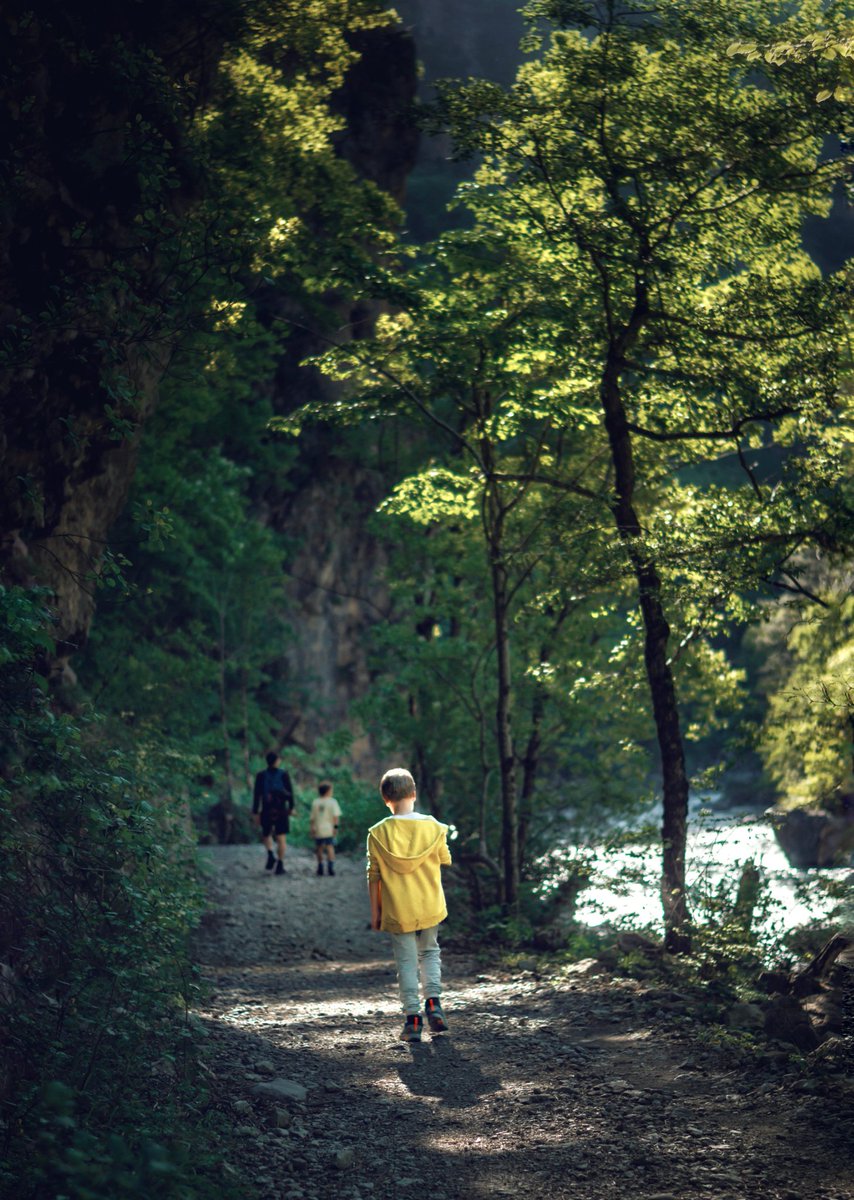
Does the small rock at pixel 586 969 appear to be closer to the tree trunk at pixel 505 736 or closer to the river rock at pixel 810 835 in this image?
the river rock at pixel 810 835

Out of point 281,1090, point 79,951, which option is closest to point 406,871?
point 281,1090

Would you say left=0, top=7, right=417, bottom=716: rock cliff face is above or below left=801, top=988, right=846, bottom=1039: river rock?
above

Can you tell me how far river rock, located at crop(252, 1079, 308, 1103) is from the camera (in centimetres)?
585

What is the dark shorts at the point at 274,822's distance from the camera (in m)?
17.9

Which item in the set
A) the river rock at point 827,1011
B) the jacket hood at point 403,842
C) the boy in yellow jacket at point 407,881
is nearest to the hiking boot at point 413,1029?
the boy in yellow jacket at point 407,881

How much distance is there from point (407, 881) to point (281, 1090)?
58.2 inches

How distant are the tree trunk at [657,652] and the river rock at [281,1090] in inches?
165

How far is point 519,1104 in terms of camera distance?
582 centimetres

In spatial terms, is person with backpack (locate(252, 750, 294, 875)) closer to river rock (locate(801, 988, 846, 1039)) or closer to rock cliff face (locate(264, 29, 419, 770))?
river rock (locate(801, 988, 846, 1039))

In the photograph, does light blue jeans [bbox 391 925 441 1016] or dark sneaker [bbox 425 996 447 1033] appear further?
dark sneaker [bbox 425 996 447 1033]

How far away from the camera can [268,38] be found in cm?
1399

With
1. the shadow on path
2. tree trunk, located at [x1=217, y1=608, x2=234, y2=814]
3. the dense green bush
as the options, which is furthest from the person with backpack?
the dense green bush

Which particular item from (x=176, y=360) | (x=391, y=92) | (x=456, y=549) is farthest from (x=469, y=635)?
(x=391, y=92)

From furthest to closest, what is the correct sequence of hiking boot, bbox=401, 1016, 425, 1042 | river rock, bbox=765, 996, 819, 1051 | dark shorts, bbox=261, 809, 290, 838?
1. dark shorts, bbox=261, 809, 290, 838
2. hiking boot, bbox=401, 1016, 425, 1042
3. river rock, bbox=765, 996, 819, 1051
